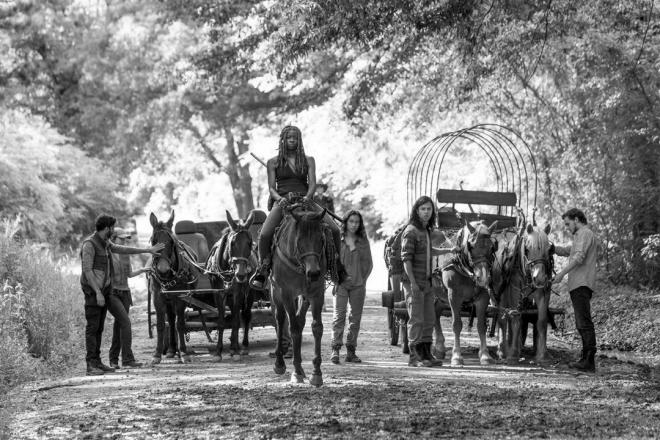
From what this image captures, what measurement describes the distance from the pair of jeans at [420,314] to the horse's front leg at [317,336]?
1.79m

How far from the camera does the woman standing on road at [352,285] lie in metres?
14.3

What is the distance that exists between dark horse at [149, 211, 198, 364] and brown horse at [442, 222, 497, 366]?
156 inches

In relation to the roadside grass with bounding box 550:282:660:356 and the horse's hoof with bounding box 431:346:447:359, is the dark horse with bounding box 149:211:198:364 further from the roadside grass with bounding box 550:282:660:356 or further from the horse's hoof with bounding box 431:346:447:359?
the roadside grass with bounding box 550:282:660:356

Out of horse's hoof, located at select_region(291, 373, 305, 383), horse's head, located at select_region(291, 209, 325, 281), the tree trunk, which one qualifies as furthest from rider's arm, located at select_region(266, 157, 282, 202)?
the tree trunk

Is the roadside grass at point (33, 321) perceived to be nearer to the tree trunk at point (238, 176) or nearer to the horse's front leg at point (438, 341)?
the horse's front leg at point (438, 341)

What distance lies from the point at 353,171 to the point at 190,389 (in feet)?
94.0

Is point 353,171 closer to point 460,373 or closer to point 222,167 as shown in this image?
point 222,167

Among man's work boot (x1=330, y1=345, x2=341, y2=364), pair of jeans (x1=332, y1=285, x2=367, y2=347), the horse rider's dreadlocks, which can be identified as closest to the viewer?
the horse rider's dreadlocks

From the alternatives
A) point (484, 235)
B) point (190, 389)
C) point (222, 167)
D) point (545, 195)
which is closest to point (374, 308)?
point (545, 195)

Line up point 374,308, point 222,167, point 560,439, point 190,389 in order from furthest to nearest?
point 222,167 → point 374,308 → point 190,389 → point 560,439

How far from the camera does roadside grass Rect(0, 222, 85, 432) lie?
1361cm

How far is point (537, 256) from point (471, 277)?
0.91 metres

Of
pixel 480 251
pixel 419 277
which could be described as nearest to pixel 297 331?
pixel 419 277

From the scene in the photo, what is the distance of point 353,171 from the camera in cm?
4009
